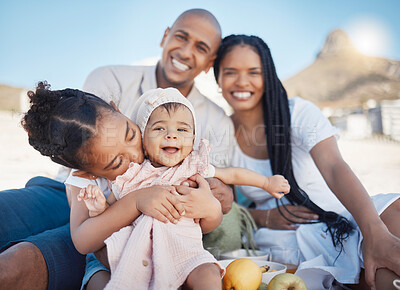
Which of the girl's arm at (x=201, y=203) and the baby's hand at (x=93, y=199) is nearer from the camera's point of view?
the baby's hand at (x=93, y=199)

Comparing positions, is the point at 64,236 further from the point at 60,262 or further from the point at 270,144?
the point at 270,144

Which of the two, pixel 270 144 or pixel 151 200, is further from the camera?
pixel 270 144

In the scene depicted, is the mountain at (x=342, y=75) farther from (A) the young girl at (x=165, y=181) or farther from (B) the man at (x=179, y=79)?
(A) the young girl at (x=165, y=181)

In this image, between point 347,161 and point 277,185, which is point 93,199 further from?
point 347,161

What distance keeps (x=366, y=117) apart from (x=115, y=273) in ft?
61.4

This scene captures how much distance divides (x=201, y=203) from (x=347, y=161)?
9.94 m

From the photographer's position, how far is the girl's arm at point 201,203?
2.10m

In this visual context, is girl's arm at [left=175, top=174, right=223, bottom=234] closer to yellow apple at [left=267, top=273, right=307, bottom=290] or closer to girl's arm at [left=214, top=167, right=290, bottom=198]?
girl's arm at [left=214, top=167, right=290, bottom=198]

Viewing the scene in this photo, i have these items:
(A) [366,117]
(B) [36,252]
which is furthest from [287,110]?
(A) [366,117]

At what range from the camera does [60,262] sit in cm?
230

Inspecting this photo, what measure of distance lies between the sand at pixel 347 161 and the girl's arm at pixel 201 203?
458 centimetres

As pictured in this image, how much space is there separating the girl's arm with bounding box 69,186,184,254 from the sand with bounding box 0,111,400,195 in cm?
443

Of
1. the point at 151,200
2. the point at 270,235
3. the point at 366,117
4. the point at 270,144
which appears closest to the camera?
the point at 151,200

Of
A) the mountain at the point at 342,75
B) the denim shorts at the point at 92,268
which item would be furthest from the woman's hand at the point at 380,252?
the mountain at the point at 342,75
